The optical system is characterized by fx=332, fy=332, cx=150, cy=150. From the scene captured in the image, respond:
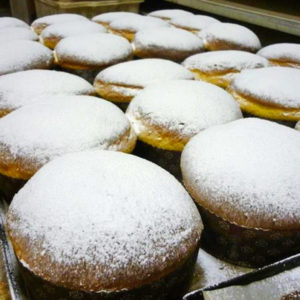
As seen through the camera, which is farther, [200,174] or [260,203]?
[200,174]

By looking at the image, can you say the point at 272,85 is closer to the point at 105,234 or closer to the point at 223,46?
the point at 223,46

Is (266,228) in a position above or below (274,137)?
below

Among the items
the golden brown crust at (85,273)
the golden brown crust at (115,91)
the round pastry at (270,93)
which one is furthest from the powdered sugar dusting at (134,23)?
the golden brown crust at (85,273)

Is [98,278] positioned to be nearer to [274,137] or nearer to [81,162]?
[81,162]

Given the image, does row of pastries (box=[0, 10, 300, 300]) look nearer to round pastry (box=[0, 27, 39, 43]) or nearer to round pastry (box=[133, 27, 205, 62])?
round pastry (box=[133, 27, 205, 62])

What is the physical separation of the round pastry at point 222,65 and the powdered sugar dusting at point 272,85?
0.17 m

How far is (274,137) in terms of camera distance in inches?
42.8

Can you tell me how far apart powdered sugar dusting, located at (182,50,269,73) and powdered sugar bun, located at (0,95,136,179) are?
759mm

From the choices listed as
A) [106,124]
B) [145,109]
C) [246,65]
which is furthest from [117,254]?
[246,65]

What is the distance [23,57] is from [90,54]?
0.38 meters

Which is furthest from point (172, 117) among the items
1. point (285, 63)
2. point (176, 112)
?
point (285, 63)

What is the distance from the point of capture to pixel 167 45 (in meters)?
2.14

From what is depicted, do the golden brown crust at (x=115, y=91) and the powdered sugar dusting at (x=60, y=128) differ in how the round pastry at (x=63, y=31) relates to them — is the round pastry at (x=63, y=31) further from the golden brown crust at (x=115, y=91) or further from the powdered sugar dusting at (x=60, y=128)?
the powdered sugar dusting at (x=60, y=128)

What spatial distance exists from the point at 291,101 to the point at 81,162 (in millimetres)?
981
